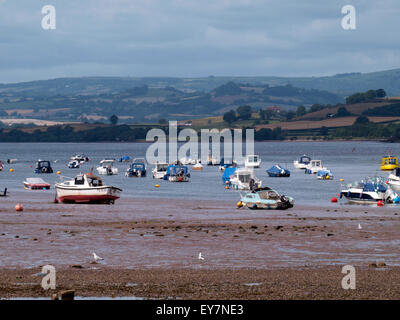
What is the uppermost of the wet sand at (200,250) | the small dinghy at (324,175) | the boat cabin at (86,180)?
the boat cabin at (86,180)

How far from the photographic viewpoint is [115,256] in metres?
35.1

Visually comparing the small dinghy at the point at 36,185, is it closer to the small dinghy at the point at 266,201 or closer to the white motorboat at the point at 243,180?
the white motorboat at the point at 243,180

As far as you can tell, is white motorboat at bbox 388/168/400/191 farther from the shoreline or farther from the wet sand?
the shoreline

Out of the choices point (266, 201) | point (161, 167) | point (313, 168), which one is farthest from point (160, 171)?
point (266, 201)

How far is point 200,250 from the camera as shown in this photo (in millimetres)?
37344

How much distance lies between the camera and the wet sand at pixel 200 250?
26.1 metres

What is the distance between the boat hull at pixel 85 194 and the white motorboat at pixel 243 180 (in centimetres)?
2959

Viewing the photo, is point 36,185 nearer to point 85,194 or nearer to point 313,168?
point 85,194

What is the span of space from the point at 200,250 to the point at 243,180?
6199cm

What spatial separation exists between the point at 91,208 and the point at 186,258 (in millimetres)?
29789

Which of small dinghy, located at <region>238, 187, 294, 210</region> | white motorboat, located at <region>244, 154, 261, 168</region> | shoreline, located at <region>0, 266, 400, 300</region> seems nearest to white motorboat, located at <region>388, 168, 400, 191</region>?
small dinghy, located at <region>238, 187, 294, 210</region>

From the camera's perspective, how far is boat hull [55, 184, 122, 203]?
6731 centimetres

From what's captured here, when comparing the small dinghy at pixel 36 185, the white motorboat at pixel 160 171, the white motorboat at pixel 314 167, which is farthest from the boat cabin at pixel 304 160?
the small dinghy at pixel 36 185

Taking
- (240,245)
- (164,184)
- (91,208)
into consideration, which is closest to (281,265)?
(240,245)
